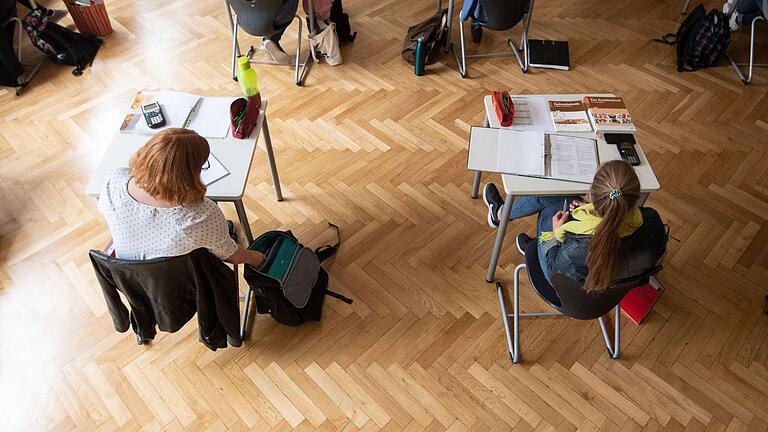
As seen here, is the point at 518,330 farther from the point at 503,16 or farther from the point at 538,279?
the point at 503,16

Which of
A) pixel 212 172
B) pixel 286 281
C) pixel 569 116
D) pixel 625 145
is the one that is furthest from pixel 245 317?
pixel 625 145

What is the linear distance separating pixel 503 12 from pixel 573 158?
1644mm

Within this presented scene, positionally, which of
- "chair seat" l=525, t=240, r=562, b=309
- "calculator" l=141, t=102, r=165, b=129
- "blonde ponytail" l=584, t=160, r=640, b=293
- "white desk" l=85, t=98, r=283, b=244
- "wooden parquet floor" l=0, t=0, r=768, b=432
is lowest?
"wooden parquet floor" l=0, t=0, r=768, b=432

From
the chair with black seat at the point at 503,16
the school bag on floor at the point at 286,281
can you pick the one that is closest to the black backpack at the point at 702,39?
the chair with black seat at the point at 503,16

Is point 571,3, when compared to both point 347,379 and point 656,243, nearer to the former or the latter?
point 656,243

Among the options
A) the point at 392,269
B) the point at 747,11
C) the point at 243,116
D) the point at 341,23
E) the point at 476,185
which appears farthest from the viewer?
the point at 341,23

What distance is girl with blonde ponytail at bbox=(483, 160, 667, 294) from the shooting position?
177cm

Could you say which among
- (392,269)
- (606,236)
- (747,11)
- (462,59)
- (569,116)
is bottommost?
(392,269)

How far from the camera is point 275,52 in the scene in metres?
4.05

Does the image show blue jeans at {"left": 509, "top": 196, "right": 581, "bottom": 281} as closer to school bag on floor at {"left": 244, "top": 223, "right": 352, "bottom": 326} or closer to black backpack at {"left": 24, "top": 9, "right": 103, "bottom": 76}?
school bag on floor at {"left": 244, "top": 223, "right": 352, "bottom": 326}

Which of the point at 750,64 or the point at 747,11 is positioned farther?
the point at 747,11

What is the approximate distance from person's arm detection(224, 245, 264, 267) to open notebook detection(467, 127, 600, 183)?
0.96 meters

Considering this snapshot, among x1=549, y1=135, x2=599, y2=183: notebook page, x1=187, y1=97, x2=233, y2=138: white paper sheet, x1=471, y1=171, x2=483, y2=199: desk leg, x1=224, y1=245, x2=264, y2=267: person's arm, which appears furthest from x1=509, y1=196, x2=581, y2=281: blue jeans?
x1=187, y1=97, x2=233, y2=138: white paper sheet

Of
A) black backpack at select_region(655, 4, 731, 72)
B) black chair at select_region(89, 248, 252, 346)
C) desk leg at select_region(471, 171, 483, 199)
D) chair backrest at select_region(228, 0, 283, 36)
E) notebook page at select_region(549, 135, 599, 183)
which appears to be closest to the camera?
black chair at select_region(89, 248, 252, 346)
